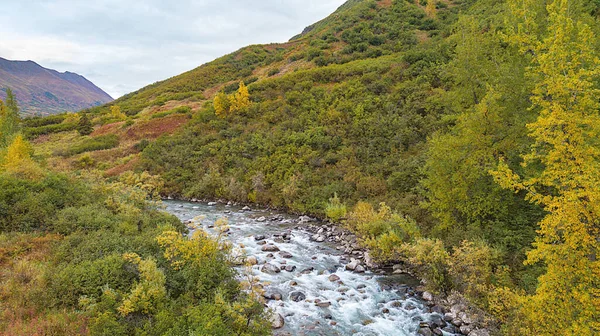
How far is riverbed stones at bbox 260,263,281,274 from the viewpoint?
523 inches

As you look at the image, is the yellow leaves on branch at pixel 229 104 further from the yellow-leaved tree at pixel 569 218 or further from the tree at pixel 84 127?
the yellow-leaved tree at pixel 569 218

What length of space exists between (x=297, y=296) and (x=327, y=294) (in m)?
1.19

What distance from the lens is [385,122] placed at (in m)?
27.4

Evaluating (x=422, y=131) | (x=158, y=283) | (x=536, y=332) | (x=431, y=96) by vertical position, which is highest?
(x=431, y=96)

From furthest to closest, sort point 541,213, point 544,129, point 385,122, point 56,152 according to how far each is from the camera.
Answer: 1. point 56,152
2. point 385,122
3. point 541,213
4. point 544,129

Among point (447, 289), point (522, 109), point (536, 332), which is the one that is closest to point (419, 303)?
point (447, 289)

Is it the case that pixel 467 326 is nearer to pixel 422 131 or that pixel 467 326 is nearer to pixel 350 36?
pixel 422 131

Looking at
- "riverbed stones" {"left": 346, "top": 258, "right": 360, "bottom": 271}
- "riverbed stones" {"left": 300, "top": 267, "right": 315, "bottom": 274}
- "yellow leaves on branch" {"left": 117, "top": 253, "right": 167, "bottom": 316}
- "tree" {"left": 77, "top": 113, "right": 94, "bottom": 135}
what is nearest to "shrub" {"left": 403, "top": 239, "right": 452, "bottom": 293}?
"riverbed stones" {"left": 346, "top": 258, "right": 360, "bottom": 271}

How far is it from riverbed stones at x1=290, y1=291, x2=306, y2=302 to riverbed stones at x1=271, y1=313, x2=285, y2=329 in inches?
57.4

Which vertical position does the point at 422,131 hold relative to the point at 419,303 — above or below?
above

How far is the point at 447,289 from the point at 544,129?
6.89 metres

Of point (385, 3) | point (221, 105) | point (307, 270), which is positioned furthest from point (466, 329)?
point (385, 3)

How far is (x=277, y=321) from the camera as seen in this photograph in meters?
9.46

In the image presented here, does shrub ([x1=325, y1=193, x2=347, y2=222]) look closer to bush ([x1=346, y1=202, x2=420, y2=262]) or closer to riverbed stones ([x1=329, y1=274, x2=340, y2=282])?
bush ([x1=346, y1=202, x2=420, y2=262])
